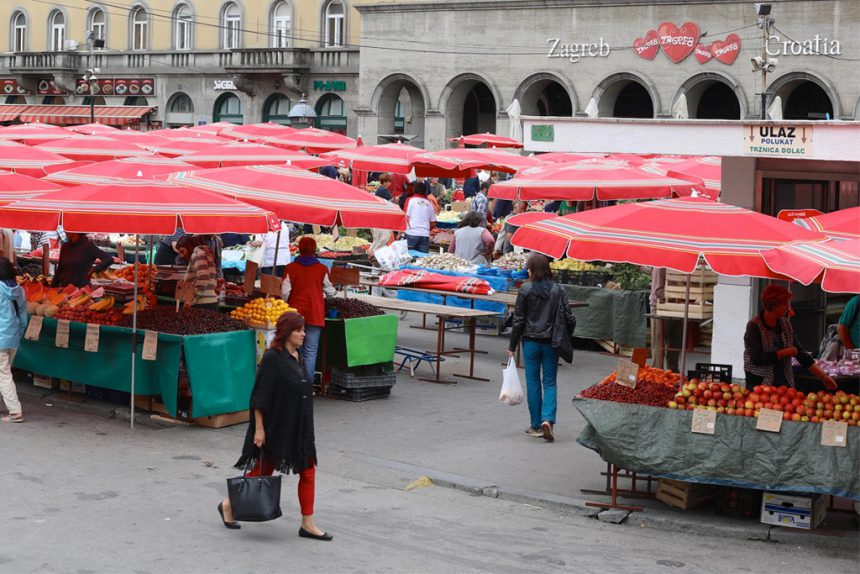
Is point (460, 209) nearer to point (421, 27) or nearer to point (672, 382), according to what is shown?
point (421, 27)

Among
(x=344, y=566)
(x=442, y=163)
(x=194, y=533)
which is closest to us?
(x=344, y=566)

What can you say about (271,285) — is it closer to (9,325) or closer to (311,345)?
(311,345)

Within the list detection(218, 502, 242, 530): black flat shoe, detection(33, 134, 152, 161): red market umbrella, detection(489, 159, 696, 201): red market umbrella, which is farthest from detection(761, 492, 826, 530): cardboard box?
detection(33, 134, 152, 161): red market umbrella

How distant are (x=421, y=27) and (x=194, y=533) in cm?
3882

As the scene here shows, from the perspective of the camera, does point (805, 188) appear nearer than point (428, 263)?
Yes

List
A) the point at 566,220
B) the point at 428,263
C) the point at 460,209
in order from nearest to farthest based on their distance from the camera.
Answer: the point at 566,220 → the point at 428,263 → the point at 460,209

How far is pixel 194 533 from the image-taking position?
9062 millimetres

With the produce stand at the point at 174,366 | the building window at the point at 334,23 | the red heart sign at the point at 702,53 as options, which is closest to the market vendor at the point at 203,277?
the produce stand at the point at 174,366

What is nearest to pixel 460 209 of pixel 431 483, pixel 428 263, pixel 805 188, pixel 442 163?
pixel 442 163

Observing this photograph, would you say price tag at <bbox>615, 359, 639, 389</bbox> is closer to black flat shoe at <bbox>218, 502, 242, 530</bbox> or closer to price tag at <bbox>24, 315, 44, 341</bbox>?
black flat shoe at <bbox>218, 502, 242, 530</bbox>

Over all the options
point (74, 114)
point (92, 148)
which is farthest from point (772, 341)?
point (74, 114)

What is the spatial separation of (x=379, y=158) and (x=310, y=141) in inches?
190

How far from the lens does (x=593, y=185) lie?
18969 millimetres

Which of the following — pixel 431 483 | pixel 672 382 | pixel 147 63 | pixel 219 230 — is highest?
pixel 147 63
